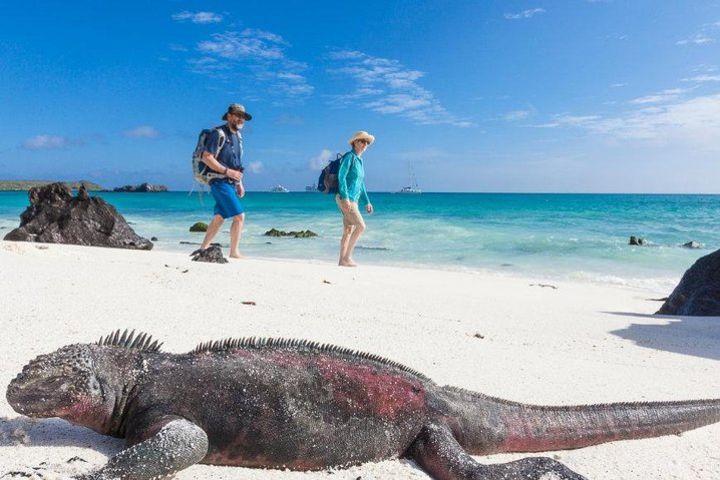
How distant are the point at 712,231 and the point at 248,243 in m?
26.3

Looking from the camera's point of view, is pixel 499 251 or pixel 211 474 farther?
pixel 499 251

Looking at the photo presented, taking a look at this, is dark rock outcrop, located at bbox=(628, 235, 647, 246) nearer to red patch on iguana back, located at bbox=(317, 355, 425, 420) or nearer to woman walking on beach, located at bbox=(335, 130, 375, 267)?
woman walking on beach, located at bbox=(335, 130, 375, 267)

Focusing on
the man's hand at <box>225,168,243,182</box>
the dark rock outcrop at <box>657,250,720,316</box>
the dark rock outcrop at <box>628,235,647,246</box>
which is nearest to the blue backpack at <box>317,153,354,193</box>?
the man's hand at <box>225,168,243,182</box>

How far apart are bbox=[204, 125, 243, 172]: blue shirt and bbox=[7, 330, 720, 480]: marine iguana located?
21.8ft

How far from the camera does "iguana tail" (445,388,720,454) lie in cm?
283

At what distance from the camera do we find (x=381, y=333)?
16.0 feet

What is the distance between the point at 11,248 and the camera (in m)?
7.33

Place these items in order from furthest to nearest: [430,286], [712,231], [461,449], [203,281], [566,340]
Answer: [712,231], [430,286], [203,281], [566,340], [461,449]

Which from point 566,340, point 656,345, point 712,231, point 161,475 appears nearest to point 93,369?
point 161,475

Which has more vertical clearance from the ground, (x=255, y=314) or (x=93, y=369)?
(x=93, y=369)

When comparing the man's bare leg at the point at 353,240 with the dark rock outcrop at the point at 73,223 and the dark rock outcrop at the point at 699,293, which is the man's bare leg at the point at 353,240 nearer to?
the dark rock outcrop at the point at 699,293

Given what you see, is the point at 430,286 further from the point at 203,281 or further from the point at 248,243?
the point at 248,243

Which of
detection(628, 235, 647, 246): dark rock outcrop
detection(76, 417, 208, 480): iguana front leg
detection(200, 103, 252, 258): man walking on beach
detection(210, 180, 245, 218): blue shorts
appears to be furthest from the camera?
detection(628, 235, 647, 246): dark rock outcrop

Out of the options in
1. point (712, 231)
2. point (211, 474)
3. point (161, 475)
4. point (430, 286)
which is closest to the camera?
point (161, 475)
